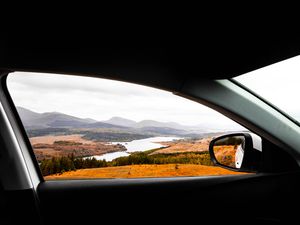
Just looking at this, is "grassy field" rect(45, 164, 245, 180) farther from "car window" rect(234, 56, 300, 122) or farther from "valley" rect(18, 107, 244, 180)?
"car window" rect(234, 56, 300, 122)

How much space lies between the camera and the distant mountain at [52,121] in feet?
9.14

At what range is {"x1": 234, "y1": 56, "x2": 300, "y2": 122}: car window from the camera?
1.93 m

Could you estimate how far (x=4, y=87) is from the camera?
8.68ft

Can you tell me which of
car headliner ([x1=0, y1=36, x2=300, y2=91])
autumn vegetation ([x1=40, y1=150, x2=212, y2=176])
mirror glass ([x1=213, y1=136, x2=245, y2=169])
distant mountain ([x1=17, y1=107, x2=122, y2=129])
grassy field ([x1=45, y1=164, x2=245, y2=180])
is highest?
car headliner ([x1=0, y1=36, x2=300, y2=91])

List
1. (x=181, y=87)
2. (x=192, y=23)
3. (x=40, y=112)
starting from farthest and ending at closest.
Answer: (x=40, y=112) → (x=192, y=23) → (x=181, y=87)

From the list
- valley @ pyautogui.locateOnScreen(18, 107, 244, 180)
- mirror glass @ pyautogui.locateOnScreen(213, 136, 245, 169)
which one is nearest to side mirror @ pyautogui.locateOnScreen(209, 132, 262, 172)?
mirror glass @ pyautogui.locateOnScreen(213, 136, 245, 169)

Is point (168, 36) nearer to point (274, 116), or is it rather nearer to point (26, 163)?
point (274, 116)

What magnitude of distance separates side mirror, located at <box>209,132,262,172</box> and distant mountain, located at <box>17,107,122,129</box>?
1.09 m

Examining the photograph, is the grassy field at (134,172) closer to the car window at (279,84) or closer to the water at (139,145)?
the water at (139,145)

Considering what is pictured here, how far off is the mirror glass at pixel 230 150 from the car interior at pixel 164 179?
16 centimetres

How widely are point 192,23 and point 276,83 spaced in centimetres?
88

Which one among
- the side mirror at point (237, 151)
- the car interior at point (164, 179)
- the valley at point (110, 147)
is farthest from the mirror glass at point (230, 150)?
the valley at point (110, 147)

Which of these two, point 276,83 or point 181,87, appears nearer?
point 276,83

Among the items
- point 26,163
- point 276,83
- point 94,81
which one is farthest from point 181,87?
point 26,163
